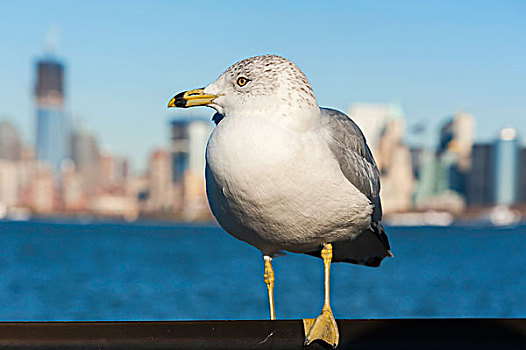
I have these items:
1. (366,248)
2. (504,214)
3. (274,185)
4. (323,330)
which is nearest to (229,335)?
(323,330)

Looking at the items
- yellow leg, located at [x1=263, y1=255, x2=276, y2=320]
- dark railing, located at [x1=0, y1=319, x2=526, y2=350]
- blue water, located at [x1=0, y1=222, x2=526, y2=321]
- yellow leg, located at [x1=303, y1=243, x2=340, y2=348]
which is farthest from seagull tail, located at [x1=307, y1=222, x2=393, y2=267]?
blue water, located at [x1=0, y1=222, x2=526, y2=321]

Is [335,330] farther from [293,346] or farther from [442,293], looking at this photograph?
[442,293]

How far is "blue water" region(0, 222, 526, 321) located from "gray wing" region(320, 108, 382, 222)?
3146 cm

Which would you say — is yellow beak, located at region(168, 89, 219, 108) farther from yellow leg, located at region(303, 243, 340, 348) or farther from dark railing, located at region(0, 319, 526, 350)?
dark railing, located at region(0, 319, 526, 350)

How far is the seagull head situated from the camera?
3.45 m

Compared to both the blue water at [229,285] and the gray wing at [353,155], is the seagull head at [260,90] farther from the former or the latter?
the blue water at [229,285]

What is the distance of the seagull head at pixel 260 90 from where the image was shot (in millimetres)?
3449

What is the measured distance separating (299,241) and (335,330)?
722 millimetres

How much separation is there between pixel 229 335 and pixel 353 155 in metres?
1.41

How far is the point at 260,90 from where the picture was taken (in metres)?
3.49

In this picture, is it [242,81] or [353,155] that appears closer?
[242,81]

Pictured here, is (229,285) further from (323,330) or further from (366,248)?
(323,330)

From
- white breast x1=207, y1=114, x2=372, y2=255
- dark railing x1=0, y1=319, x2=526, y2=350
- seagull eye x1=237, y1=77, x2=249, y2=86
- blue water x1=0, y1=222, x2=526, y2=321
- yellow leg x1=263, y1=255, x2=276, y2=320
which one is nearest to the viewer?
dark railing x1=0, y1=319, x2=526, y2=350

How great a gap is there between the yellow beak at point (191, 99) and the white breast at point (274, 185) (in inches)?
7.0
